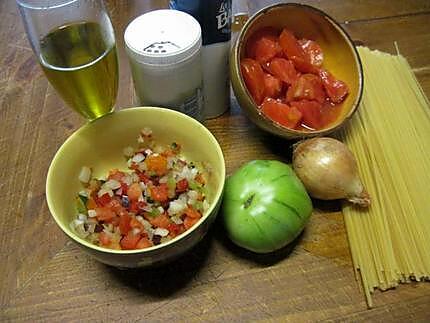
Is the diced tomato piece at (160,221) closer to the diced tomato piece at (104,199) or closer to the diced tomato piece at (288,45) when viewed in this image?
the diced tomato piece at (104,199)

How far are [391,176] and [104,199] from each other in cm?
42

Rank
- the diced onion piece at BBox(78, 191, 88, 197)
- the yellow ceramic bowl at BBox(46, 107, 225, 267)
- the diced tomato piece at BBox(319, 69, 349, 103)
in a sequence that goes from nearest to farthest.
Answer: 1. the yellow ceramic bowl at BBox(46, 107, 225, 267)
2. the diced onion piece at BBox(78, 191, 88, 197)
3. the diced tomato piece at BBox(319, 69, 349, 103)

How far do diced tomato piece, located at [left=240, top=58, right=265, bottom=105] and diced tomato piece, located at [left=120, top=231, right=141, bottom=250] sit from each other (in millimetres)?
284

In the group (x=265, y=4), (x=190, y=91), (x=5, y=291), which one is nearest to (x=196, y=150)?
(x=190, y=91)

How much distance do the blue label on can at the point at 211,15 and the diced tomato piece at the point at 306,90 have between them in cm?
14

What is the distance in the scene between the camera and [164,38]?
0.71 meters

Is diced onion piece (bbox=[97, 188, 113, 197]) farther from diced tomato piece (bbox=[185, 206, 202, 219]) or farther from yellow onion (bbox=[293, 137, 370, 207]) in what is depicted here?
yellow onion (bbox=[293, 137, 370, 207])

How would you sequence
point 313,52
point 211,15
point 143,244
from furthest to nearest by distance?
1. point 313,52
2. point 211,15
3. point 143,244

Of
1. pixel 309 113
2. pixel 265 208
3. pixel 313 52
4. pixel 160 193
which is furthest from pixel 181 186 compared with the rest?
pixel 313 52

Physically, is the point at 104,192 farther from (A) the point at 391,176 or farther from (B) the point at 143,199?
(A) the point at 391,176

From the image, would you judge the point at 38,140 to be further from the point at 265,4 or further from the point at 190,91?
the point at 265,4

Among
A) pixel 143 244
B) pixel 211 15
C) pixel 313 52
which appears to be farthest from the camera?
pixel 313 52

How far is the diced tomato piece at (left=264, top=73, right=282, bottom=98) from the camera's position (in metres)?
0.80

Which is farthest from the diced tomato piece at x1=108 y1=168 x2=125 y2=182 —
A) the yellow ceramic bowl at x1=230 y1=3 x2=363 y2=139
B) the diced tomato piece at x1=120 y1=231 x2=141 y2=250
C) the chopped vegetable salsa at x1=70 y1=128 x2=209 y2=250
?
the yellow ceramic bowl at x1=230 y1=3 x2=363 y2=139
